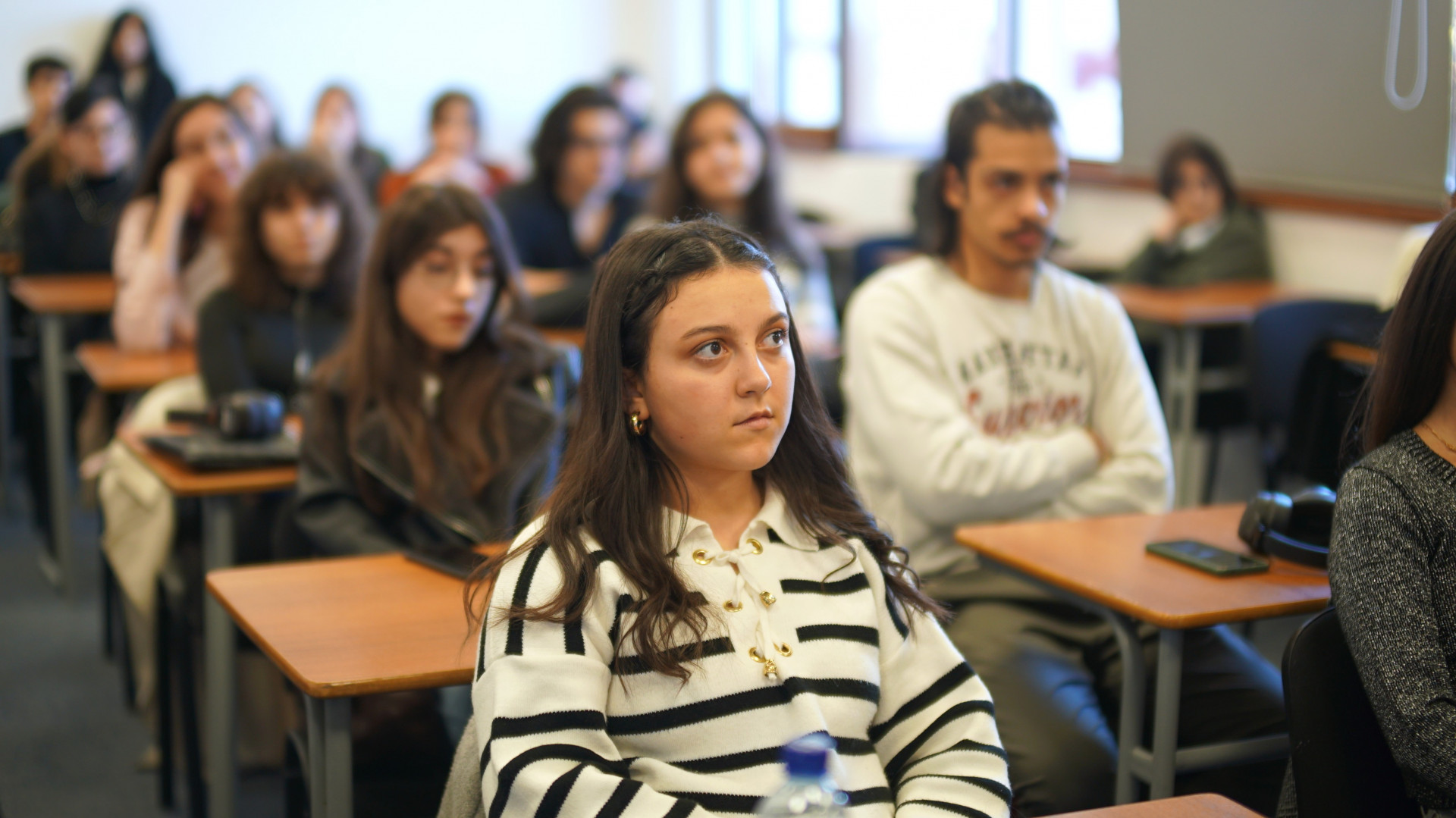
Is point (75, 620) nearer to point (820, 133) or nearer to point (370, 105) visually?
point (820, 133)

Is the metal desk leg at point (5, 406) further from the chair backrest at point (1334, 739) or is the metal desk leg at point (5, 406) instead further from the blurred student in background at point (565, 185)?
the chair backrest at point (1334, 739)

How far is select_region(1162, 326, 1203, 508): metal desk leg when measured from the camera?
13.5 ft

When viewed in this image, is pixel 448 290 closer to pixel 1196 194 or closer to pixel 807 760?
pixel 807 760

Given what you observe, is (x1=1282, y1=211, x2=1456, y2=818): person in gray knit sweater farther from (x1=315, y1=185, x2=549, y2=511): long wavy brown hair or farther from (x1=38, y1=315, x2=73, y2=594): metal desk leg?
(x1=38, y1=315, x2=73, y2=594): metal desk leg

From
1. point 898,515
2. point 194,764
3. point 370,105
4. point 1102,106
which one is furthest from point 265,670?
point 370,105

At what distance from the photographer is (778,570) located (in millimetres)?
1340

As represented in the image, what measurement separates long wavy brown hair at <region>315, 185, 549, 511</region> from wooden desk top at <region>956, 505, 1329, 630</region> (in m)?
0.84

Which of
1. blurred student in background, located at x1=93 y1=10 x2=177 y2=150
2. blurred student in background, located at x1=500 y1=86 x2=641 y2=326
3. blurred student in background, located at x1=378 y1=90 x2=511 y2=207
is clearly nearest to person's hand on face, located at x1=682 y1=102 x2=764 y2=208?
blurred student in background, located at x1=500 y1=86 x2=641 y2=326

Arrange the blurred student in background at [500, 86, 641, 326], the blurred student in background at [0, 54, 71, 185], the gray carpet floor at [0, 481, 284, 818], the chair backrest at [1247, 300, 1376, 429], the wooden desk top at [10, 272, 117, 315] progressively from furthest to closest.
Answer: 1. the blurred student in background at [0, 54, 71, 185]
2. the blurred student in background at [500, 86, 641, 326]
3. the wooden desk top at [10, 272, 117, 315]
4. the chair backrest at [1247, 300, 1376, 429]
5. the gray carpet floor at [0, 481, 284, 818]

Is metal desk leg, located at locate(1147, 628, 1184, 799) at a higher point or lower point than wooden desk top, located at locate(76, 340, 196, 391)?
lower

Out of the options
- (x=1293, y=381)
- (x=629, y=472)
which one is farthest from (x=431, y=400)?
(x=1293, y=381)

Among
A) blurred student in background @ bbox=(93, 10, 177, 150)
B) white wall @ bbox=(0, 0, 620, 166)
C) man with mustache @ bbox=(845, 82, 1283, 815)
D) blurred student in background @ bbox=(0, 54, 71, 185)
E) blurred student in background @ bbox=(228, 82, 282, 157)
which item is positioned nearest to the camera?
man with mustache @ bbox=(845, 82, 1283, 815)

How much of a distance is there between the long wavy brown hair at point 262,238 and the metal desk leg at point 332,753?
1.83 metres

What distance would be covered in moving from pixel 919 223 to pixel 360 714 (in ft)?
10.8
